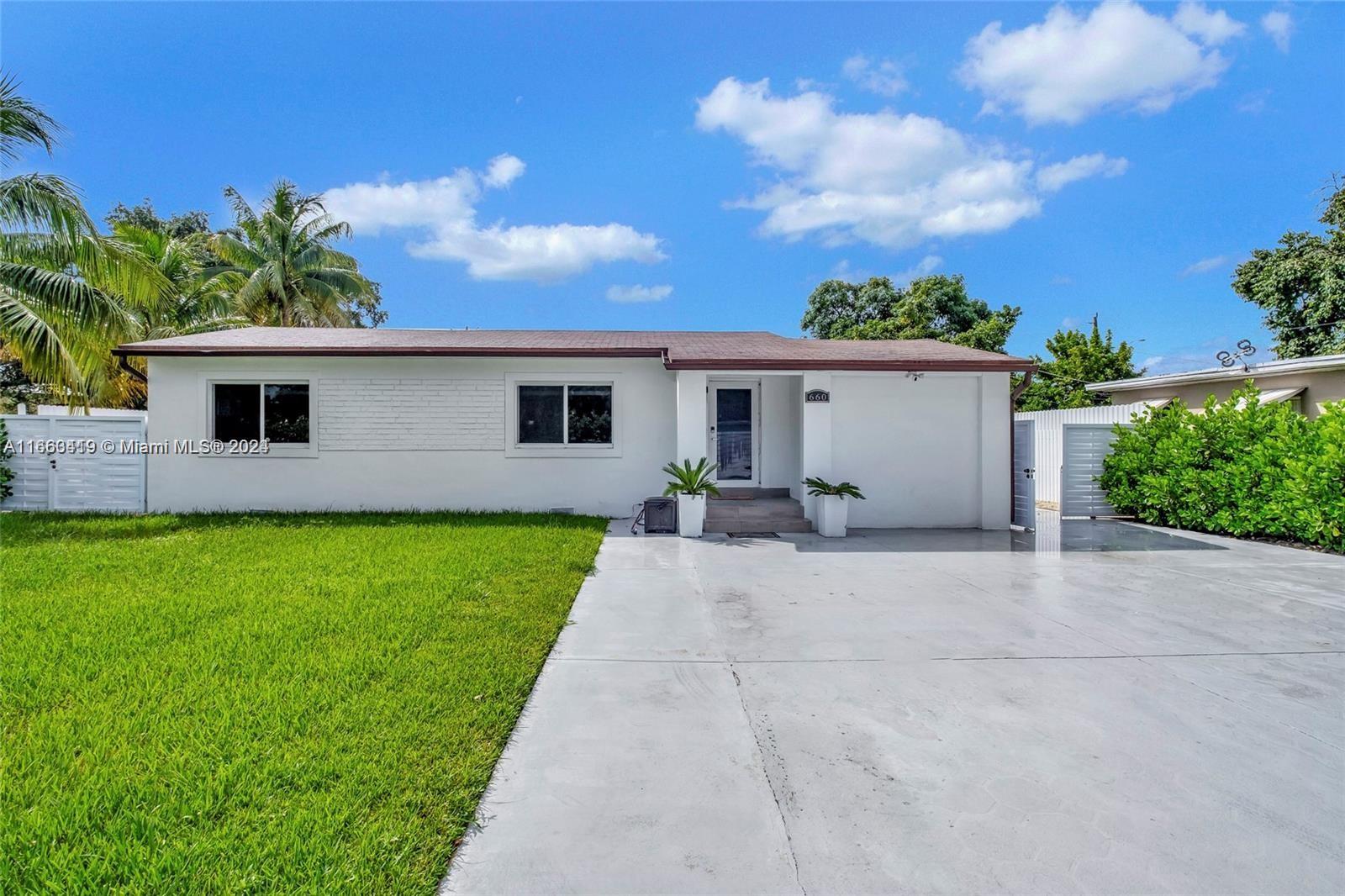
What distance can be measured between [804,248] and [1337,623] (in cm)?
2842

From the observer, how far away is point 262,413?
1072cm

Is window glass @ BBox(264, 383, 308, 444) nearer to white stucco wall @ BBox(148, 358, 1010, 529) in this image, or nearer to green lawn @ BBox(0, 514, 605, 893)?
white stucco wall @ BBox(148, 358, 1010, 529)

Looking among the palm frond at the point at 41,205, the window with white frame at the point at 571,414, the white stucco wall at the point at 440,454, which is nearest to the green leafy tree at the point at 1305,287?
the white stucco wall at the point at 440,454

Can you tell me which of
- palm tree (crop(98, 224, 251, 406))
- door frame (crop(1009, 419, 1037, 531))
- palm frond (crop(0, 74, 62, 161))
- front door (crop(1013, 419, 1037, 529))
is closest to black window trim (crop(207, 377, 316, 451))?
palm frond (crop(0, 74, 62, 161))

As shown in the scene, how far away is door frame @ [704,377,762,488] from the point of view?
1136cm

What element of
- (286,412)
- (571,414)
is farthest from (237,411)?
(571,414)

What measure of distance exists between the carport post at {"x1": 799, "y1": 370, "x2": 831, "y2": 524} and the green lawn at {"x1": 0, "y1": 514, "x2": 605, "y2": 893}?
4.67 metres

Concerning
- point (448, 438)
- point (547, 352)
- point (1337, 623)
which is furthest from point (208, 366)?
point (1337, 623)

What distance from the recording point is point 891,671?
396cm

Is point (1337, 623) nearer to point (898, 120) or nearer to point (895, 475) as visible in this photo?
point (895, 475)

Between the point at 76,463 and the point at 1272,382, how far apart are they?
21.6 m

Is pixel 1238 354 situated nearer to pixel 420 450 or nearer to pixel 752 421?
pixel 752 421

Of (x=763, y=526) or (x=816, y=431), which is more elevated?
(x=816, y=431)

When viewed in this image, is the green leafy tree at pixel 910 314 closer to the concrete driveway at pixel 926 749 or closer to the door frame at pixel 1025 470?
the door frame at pixel 1025 470
